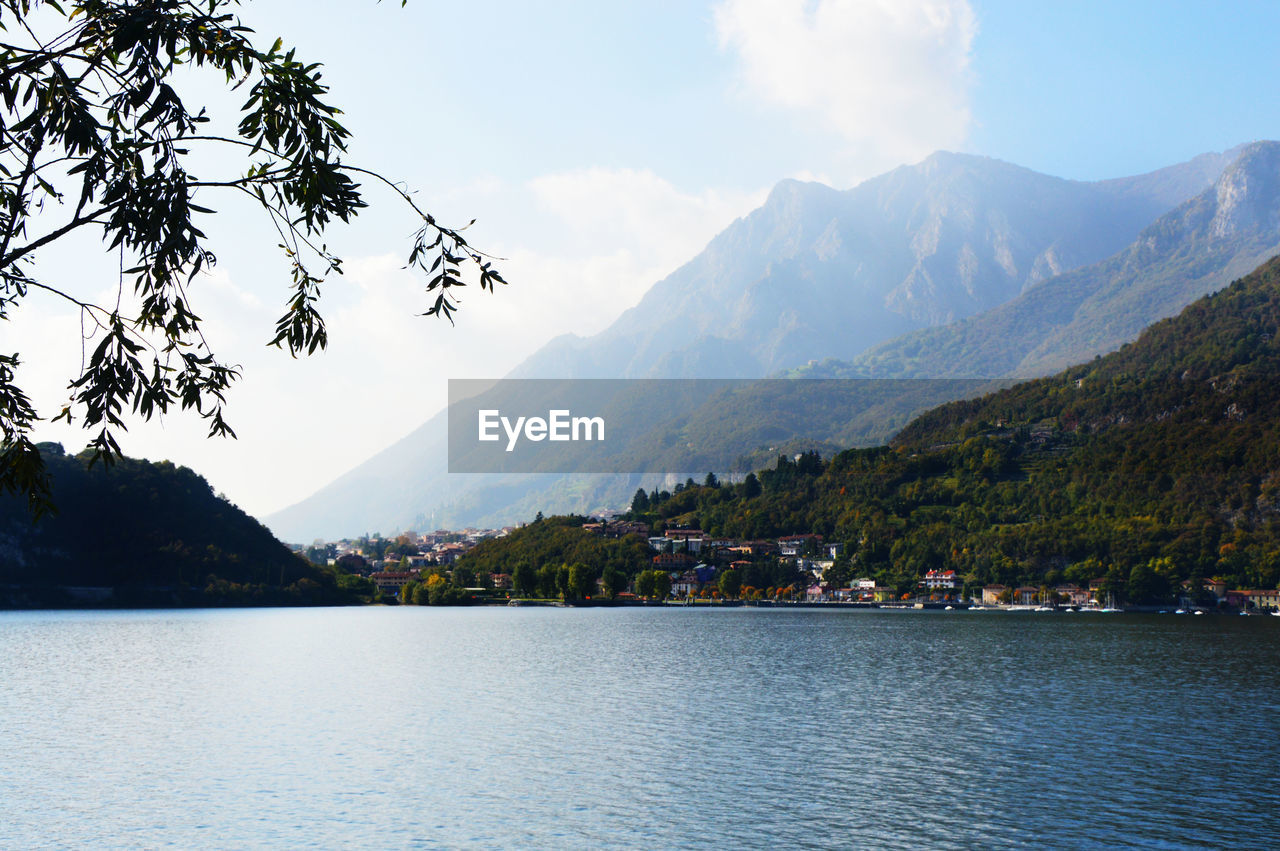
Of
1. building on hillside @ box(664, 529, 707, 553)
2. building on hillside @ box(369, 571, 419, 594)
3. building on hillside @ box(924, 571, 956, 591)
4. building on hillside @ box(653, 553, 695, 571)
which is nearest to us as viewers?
building on hillside @ box(924, 571, 956, 591)

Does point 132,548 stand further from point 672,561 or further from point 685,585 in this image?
point 672,561

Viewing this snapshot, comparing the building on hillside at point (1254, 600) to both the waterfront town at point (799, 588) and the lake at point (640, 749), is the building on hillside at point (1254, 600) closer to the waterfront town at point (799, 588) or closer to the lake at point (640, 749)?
the waterfront town at point (799, 588)

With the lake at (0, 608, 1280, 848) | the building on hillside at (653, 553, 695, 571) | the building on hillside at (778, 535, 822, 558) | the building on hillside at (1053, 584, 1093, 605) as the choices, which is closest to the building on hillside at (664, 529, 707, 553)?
the building on hillside at (653, 553, 695, 571)

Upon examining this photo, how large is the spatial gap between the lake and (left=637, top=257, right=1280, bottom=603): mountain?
267 feet

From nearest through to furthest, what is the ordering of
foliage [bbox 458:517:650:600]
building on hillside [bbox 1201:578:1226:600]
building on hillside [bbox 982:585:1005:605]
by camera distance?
1. building on hillside [bbox 1201:578:1226:600]
2. building on hillside [bbox 982:585:1005:605]
3. foliage [bbox 458:517:650:600]

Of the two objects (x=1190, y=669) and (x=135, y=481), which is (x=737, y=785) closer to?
(x=1190, y=669)

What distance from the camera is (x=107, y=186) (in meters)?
7.52

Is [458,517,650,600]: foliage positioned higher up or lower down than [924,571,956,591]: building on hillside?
higher up

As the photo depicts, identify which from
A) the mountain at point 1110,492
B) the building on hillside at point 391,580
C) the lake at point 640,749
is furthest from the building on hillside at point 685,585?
the lake at point 640,749

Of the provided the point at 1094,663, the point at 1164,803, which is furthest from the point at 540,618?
the point at 1164,803

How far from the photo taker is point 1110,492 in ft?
495

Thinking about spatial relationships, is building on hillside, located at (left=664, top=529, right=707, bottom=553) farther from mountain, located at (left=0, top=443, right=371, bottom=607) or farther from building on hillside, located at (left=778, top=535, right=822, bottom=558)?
mountain, located at (left=0, top=443, right=371, bottom=607)

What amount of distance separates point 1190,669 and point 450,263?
55.6 m

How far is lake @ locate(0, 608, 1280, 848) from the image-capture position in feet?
68.8
